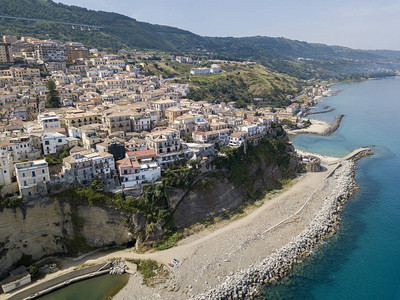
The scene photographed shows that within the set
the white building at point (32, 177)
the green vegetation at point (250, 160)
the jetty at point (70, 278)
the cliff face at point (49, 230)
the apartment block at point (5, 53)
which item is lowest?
the jetty at point (70, 278)

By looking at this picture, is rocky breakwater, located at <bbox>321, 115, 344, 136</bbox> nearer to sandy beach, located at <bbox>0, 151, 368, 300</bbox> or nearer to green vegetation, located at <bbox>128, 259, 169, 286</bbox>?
sandy beach, located at <bbox>0, 151, 368, 300</bbox>

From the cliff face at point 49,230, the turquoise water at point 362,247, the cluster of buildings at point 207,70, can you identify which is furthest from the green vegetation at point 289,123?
the cliff face at point 49,230

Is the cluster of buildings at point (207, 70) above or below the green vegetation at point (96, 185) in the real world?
above

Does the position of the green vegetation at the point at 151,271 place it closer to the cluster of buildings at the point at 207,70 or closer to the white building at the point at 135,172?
the white building at the point at 135,172

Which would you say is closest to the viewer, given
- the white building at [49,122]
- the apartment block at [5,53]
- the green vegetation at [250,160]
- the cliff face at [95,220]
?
the cliff face at [95,220]

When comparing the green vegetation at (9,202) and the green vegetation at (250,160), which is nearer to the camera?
the green vegetation at (9,202)

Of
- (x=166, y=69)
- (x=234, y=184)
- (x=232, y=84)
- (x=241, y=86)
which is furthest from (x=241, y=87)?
(x=234, y=184)

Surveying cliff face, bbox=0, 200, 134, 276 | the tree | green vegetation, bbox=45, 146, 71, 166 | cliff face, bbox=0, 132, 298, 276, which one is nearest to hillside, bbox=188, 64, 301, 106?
the tree

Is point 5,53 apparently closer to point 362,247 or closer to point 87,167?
point 87,167
